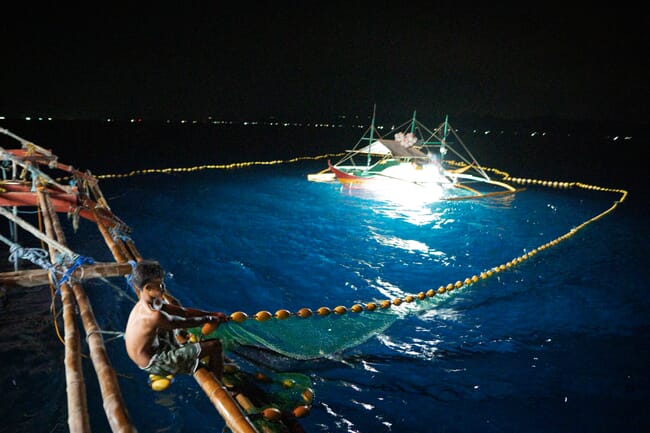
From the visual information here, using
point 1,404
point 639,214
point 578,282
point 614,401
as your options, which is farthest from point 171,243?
point 639,214

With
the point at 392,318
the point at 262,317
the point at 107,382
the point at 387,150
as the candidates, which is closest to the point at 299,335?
the point at 262,317

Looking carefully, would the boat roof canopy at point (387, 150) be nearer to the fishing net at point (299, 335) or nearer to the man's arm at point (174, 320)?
the fishing net at point (299, 335)

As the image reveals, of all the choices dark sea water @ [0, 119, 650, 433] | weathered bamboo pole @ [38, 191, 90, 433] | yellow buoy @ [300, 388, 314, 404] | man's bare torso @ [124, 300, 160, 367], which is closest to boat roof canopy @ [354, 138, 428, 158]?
dark sea water @ [0, 119, 650, 433]

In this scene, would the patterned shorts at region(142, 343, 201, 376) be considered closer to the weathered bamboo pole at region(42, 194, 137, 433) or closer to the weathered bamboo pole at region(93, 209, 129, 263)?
the weathered bamboo pole at region(42, 194, 137, 433)

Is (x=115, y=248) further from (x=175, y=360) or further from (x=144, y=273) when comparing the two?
(x=144, y=273)

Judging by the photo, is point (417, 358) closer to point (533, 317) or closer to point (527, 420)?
point (527, 420)

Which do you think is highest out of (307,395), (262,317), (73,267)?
(73,267)

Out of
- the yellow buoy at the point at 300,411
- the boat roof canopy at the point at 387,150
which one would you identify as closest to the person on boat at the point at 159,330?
the yellow buoy at the point at 300,411
